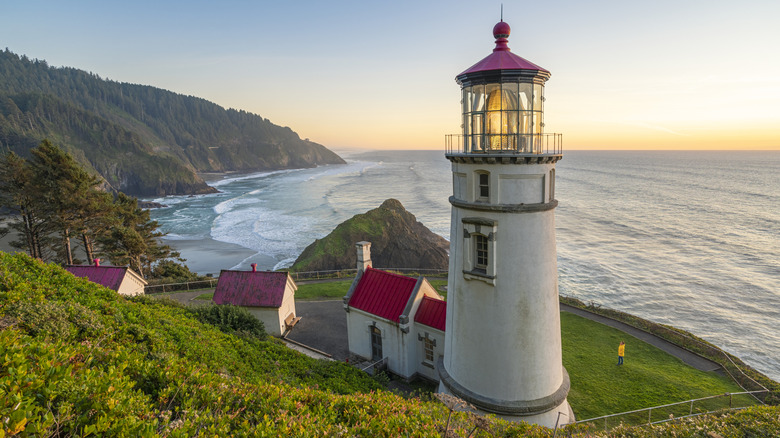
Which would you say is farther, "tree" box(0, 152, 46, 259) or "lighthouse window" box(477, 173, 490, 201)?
"tree" box(0, 152, 46, 259)

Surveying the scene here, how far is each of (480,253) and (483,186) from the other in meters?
1.60

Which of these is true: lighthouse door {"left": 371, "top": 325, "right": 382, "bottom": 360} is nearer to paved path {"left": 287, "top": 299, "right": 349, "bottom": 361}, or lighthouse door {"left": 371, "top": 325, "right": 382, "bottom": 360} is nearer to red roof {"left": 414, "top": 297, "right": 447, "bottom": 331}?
paved path {"left": 287, "top": 299, "right": 349, "bottom": 361}

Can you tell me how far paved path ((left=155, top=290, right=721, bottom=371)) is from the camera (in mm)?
16359

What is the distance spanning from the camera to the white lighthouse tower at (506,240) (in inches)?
323

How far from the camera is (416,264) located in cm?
3525

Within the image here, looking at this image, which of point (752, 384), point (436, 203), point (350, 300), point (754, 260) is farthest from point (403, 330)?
point (436, 203)

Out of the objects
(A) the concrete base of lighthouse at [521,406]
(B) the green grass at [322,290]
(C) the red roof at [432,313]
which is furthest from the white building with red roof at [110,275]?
(A) the concrete base of lighthouse at [521,406]

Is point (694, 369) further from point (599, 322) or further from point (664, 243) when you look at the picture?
point (664, 243)

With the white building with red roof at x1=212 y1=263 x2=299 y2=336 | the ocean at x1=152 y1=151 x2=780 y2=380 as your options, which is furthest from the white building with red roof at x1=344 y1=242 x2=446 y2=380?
the ocean at x1=152 y1=151 x2=780 y2=380

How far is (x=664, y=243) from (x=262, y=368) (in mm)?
50043

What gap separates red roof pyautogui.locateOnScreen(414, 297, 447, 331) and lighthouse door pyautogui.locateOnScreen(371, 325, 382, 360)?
195 centimetres

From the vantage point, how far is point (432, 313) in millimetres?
13531

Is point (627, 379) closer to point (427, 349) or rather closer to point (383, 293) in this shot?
point (427, 349)

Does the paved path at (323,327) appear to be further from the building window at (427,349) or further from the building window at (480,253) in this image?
the building window at (480,253)
